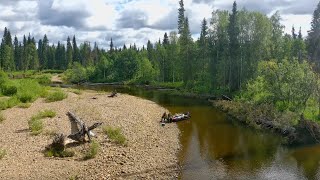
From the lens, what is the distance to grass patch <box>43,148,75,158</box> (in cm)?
2565

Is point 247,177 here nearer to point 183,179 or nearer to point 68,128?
point 183,179

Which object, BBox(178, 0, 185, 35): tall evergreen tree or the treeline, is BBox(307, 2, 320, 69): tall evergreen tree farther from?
BBox(178, 0, 185, 35): tall evergreen tree

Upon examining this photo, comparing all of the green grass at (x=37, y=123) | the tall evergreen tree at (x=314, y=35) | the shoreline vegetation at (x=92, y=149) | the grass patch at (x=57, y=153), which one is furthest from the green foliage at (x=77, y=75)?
the grass patch at (x=57, y=153)

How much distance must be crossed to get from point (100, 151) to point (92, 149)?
55.1 inches

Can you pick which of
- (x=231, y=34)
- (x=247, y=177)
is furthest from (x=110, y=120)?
(x=231, y=34)

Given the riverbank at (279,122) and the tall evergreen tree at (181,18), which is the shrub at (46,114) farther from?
the tall evergreen tree at (181,18)

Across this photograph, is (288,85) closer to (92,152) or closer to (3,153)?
(92,152)

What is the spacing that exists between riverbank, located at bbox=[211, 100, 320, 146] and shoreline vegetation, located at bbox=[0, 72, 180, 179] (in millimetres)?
10765

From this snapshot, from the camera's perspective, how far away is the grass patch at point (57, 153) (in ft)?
84.2

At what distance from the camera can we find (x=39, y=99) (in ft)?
177

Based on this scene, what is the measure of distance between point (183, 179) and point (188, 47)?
65760 millimetres

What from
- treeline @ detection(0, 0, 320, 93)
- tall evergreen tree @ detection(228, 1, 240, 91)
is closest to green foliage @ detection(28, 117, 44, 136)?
treeline @ detection(0, 0, 320, 93)

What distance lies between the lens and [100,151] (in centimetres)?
2800

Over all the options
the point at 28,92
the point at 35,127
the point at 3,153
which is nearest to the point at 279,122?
the point at 35,127
